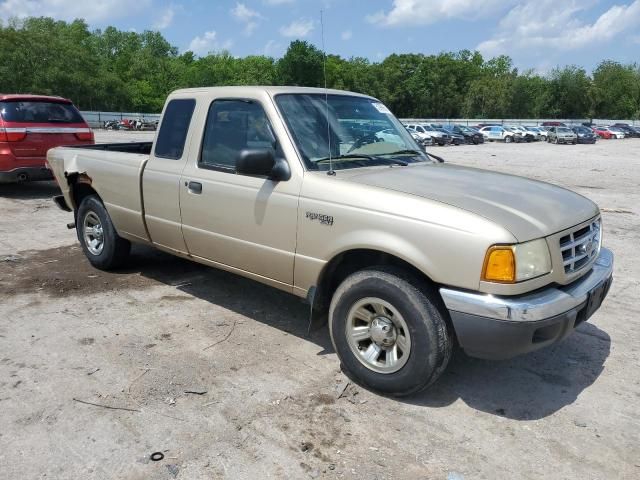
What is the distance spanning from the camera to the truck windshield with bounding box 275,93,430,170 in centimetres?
400

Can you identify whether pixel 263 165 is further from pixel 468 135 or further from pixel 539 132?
pixel 539 132

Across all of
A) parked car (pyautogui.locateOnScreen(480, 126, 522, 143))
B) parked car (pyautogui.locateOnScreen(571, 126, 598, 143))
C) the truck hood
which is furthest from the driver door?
parked car (pyautogui.locateOnScreen(480, 126, 522, 143))

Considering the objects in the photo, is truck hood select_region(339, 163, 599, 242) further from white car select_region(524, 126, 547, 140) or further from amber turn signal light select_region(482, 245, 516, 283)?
white car select_region(524, 126, 547, 140)

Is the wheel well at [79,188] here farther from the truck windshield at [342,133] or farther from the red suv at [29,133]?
the red suv at [29,133]

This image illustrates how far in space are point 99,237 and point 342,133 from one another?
3.31m

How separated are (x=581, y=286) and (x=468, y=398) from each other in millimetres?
1010

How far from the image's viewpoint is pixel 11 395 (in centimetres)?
347

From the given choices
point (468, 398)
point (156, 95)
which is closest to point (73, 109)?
point (468, 398)

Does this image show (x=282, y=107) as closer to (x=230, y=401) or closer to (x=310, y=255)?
(x=310, y=255)

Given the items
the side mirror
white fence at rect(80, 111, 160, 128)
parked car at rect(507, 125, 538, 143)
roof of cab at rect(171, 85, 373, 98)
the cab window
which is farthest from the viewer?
white fence at rect(80, 111, 160, 128)

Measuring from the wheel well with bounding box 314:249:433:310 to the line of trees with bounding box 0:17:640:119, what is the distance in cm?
7580

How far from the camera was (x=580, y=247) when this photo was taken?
3479 mm

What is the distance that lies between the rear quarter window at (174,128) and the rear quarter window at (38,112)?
6.44 m

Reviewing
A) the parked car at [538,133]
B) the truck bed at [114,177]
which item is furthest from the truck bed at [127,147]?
the parked car at [538,133]
